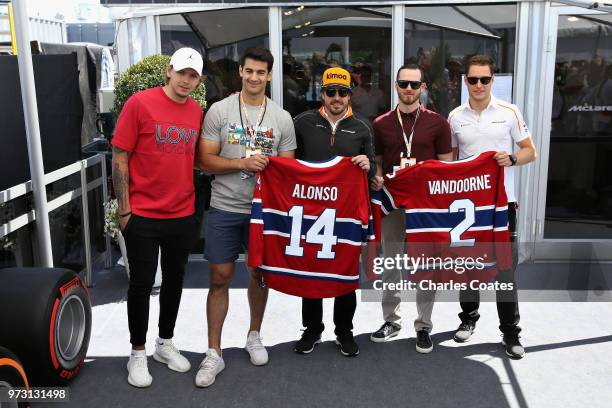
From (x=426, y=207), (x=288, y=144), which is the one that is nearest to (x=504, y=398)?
(x=426, y=207)

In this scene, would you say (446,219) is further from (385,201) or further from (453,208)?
(385,201)

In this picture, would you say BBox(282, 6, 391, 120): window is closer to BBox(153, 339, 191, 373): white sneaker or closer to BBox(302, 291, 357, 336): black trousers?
BBox(302, 291, 357, 336): black trousers

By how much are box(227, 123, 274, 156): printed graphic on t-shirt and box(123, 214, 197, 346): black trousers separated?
540 millimetres

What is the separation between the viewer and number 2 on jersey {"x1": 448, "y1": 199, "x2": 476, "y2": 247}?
12.7 feet

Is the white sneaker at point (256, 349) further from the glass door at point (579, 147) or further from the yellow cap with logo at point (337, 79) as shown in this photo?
the glass door at point (579, 147)

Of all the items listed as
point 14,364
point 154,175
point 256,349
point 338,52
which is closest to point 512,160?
point 256,349

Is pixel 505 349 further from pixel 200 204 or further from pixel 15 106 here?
pixel 15 106

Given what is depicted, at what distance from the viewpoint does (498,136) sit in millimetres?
3836

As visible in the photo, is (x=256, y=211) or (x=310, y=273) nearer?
(x=256, y=211)

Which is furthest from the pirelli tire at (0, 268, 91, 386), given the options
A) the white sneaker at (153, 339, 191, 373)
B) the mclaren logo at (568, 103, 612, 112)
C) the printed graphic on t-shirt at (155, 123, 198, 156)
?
the mclaren logo at (568, 103, 612, 112)

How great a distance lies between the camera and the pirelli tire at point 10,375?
280 cm

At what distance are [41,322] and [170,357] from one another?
0.85 m

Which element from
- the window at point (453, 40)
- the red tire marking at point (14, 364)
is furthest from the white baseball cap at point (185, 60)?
the window at point (453, 40)

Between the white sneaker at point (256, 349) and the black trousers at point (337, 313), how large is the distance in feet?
1.17
